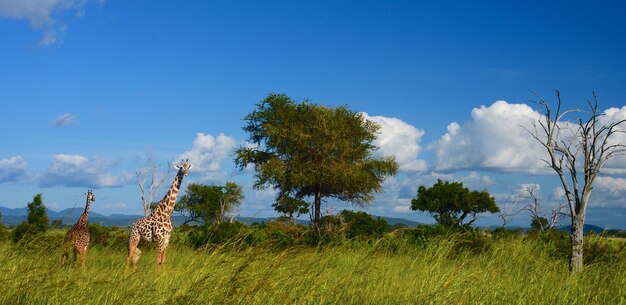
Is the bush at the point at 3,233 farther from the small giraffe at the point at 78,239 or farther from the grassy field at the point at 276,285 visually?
the grassy field at the point at 276,285

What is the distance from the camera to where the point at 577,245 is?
14.8 meters

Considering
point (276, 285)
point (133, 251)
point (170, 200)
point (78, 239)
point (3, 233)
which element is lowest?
point (276, 285)

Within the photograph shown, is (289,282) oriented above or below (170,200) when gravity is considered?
below

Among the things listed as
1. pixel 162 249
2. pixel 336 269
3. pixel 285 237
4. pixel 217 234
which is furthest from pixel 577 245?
pixel 217 234

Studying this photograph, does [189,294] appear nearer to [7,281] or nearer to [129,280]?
[129,280]

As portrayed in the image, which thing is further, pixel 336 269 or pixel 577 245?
pixel 577 245

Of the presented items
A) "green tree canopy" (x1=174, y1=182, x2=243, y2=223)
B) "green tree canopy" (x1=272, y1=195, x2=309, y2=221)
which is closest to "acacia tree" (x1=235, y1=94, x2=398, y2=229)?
"green tree canopy" (x1=272, y1=195, x2=309, y2=221)

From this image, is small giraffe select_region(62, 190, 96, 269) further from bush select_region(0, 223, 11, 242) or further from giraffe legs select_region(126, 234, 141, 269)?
bush select_region(0, 223, 11, 242)

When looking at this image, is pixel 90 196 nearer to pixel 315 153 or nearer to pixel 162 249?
pixel 162 249

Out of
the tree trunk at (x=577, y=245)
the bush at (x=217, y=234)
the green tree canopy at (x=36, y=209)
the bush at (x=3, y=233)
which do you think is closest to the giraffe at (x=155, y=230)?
the bush at (x=217, y=234)

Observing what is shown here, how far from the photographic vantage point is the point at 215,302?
7.17 meters

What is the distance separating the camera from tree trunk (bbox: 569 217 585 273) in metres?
14.6

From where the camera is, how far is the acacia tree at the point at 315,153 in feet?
133

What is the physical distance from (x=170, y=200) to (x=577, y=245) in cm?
915
